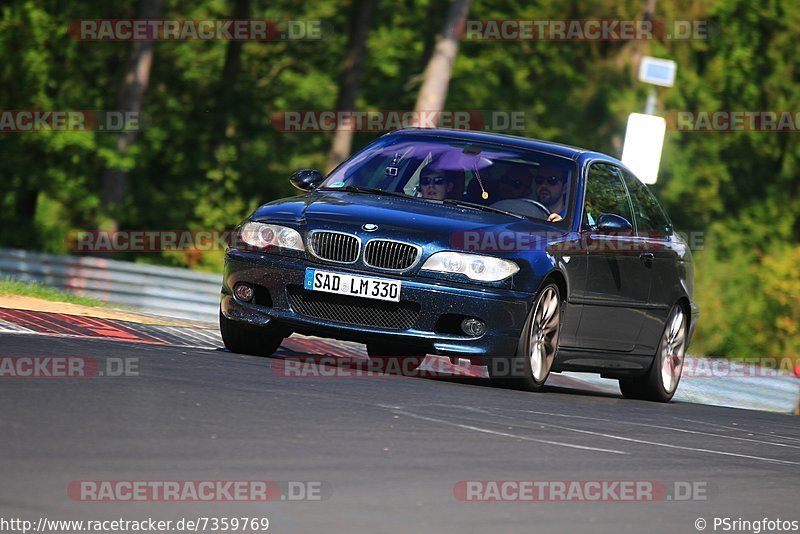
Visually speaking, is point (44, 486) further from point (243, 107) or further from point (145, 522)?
point (243, 107)

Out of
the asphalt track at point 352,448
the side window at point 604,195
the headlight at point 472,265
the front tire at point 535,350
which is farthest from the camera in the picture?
the side window at point 604,195

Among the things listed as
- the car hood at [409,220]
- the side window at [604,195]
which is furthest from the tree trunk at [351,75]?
the car hood at [409,220]

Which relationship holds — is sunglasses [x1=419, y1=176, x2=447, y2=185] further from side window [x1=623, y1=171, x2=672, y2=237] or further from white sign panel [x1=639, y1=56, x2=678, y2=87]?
white sign panel [x1=639, y1=56, x2=678, y2=87]

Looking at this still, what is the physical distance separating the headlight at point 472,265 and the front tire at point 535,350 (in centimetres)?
35

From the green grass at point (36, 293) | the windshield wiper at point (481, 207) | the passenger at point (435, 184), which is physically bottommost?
the green grass at point (36, 293)

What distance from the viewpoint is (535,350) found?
10.9 m

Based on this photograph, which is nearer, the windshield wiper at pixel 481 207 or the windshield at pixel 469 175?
the windshield wiper at pixel 481 207

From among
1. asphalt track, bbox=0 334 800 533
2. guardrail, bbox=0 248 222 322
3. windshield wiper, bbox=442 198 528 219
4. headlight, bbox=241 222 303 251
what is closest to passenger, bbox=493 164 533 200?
windshield wiper, bbox=442 198 528 219

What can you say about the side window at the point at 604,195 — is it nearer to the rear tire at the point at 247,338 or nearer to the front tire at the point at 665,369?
the front tire at the point at 665,369

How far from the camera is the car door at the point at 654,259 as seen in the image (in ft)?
41.6

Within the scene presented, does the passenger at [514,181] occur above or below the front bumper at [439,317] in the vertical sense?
above

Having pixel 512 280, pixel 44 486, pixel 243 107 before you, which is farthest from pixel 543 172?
pixel 243 107

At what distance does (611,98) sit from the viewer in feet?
150

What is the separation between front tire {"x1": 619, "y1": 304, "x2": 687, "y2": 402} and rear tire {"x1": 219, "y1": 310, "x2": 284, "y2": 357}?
3.26 meters
